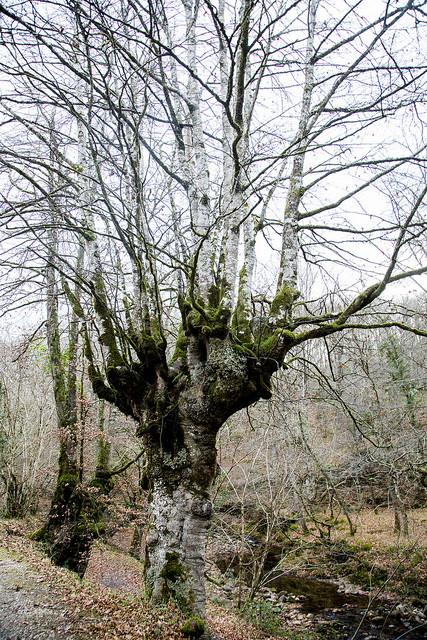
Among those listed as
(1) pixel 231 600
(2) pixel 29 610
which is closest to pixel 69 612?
(2) pixel 29 610

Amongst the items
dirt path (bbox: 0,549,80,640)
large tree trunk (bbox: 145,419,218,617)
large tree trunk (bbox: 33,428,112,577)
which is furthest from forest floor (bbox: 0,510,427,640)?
large tree trunk (bbox: 33,428,112,577)

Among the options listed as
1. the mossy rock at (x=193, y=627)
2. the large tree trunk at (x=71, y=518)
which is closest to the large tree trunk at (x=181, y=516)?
the mossy rock at (x=193, y=627)

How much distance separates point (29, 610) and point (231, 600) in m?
4.72

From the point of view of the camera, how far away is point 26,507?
1180 centimetres

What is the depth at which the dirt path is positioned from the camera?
3.62 m

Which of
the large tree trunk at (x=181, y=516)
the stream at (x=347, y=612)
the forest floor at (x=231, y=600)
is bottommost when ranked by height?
the stream at (x=347, y=612)

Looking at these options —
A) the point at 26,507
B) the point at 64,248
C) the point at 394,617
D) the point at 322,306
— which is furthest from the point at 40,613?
the point at 26,507

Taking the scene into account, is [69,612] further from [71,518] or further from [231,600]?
[231,600]

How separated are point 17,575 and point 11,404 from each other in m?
10.5

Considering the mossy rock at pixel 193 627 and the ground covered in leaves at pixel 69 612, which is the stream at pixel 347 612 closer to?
the ground covered in leaves at pixel 69 612

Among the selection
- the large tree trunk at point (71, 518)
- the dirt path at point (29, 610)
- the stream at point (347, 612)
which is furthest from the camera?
the stream at point (347, 612)

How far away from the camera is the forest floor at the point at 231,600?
11.9 feet

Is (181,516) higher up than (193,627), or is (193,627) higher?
(181,516)

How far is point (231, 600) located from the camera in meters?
7.63
